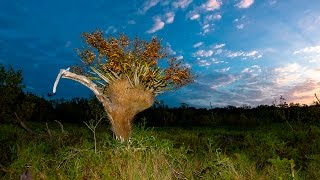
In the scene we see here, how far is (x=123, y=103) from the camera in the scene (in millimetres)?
13289

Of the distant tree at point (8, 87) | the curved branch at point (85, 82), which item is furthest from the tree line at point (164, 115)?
the curved branch at point (85, 82)

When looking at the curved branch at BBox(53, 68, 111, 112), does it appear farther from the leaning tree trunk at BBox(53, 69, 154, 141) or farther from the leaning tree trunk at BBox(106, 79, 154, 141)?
the leaning tree trunk at BBox(106, 79, 154, 141)

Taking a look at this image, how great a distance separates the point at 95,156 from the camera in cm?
805

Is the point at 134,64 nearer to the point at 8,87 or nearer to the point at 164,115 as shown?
the point at 8,87

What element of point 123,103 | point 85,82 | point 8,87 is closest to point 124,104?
point 123,103

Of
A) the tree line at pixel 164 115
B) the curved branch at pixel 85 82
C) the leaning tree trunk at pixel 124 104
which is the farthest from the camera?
the tree line at pixel 164 115

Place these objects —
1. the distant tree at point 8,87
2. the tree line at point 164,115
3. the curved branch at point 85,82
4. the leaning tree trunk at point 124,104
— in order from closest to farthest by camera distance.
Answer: the leaning tree trunk at point 124,104 < the curved branch at point 85,82 < the distant tree at point 8,87 < the tree line at point 164,115

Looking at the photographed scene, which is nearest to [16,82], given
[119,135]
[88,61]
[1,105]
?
[1,105]

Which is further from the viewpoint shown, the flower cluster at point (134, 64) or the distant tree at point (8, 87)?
the distant tree at point (8, 87)

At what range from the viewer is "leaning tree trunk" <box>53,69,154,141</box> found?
523 inches

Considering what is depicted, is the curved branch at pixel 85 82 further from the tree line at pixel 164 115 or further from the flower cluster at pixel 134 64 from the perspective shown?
the tree line at pixel 164 115

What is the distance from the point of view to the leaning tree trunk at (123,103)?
1328cm

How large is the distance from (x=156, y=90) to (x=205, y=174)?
6.36 meters

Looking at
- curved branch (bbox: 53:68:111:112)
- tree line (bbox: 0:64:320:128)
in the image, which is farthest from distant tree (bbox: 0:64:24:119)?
curved branch (bbox: 53:68:111:112)
